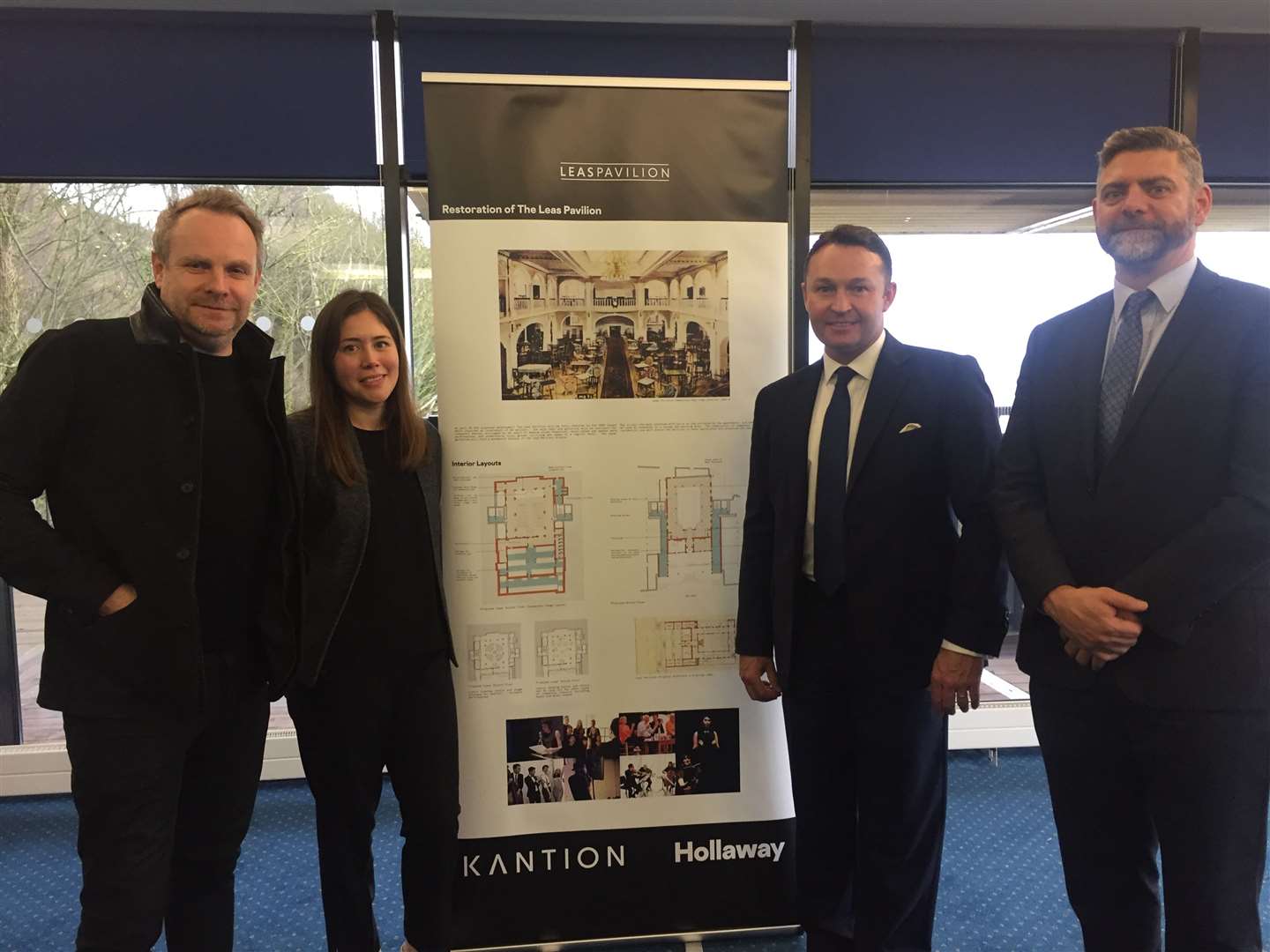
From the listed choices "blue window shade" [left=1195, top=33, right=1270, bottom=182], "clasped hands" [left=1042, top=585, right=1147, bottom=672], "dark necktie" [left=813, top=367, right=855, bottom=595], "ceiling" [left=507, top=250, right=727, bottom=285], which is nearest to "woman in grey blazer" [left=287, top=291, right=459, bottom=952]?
"ceiling" [left=507, top=250, right=727, bottom=285]

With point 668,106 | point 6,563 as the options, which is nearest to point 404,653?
point 6,563

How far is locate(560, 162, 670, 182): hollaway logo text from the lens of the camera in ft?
Answer: 7.02

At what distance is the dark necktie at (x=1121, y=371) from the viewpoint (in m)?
1.51

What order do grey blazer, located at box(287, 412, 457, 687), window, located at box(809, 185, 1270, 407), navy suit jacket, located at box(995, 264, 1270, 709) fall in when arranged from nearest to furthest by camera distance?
1. navy suit jacket, located at box(995, 264, 1270, 709)
2. grey blazer, located at box(287, 412, 457, 687)
3. window, located at box(809, 185, 1270, 407)

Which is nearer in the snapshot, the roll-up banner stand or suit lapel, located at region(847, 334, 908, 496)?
A: suit lapel, located at region(847, 334, 908, 496)

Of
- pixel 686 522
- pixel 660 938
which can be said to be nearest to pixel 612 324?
pixel 686 522

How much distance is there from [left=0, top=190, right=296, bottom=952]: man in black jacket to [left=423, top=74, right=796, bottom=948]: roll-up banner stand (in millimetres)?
620

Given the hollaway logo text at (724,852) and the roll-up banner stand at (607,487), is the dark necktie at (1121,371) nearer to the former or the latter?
the roll-up banner stand at (607,487)

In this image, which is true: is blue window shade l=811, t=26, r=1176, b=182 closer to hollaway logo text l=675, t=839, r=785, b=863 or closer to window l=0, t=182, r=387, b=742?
window l=0, t=182, r=387, b=742

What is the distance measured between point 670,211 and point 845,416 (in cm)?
76

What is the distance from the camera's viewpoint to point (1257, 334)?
54.7 inches

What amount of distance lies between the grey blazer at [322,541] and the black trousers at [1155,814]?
4.78ft

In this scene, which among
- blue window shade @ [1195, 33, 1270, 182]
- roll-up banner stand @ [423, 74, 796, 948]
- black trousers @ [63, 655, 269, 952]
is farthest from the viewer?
blue window shade @ [1195, 33, 1270, 182]

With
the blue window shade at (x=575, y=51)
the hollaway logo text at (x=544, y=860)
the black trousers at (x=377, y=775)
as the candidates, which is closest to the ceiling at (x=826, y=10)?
the blue window shade at (x=575, y=51)
